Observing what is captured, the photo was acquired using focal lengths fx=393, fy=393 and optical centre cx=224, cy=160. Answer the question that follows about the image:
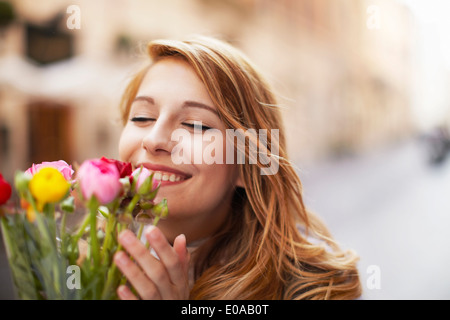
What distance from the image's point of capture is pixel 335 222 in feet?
10.9

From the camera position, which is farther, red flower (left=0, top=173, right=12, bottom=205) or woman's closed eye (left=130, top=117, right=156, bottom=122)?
woman's closed eye (left=130, top=117, right=156, bottom=122)

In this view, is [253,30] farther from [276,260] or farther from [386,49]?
[276,260]

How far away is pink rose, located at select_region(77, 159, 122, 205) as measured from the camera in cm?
41

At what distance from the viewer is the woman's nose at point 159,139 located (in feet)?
2.06

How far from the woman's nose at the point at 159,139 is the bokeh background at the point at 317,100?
31 centimetres

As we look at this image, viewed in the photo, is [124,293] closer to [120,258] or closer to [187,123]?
[120,258]

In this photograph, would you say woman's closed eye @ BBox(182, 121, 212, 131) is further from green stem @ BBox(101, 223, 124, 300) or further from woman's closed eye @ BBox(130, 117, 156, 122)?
green stem @ BBox(101, 223, 124, 300)

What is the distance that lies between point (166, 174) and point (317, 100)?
213 inches

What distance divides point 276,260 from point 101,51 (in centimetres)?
334

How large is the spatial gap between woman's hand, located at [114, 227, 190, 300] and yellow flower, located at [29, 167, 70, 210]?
82 mm

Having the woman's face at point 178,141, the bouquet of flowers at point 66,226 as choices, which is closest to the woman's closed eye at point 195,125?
the woman's face at point 178,141

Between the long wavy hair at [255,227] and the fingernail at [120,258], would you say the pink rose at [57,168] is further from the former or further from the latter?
the long wavy hair at [255,227]

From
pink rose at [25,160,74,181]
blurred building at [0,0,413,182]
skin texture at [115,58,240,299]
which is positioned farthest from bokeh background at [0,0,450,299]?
pink rose at [25,160,74,181]

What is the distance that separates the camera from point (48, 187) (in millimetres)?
412
